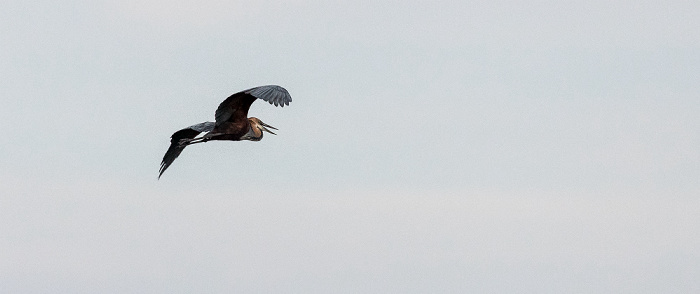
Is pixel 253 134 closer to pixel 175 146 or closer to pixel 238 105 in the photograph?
pixel 238 105

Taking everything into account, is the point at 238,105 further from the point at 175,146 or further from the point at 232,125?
the point at 175,146

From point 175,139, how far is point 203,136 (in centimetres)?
294

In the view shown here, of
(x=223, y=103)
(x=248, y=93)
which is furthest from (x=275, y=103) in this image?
(x=223, y=103)

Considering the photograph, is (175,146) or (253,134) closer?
(253,134)

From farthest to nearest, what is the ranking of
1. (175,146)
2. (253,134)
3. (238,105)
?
(175,146) → (253,134) → (238,105)

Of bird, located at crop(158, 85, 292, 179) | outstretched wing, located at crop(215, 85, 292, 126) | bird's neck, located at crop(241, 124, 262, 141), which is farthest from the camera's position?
bird's neck, located at crop(241, 124, 262, 141)

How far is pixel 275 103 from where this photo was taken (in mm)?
27812

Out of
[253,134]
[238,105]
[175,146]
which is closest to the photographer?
[238,105]

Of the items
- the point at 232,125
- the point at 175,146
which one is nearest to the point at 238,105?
the point at 232,125

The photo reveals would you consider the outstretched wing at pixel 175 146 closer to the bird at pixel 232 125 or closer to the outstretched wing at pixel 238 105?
the bird at pixel 232 125

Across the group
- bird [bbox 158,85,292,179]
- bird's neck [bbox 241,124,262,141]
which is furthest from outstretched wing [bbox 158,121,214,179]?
bird's neck [bbox 241,124,262,141]

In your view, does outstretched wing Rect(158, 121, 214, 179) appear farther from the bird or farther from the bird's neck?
the bird's neck

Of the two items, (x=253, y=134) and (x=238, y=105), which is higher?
(x=238, y=105)

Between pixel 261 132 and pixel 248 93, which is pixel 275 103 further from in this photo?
pixel 261 132
